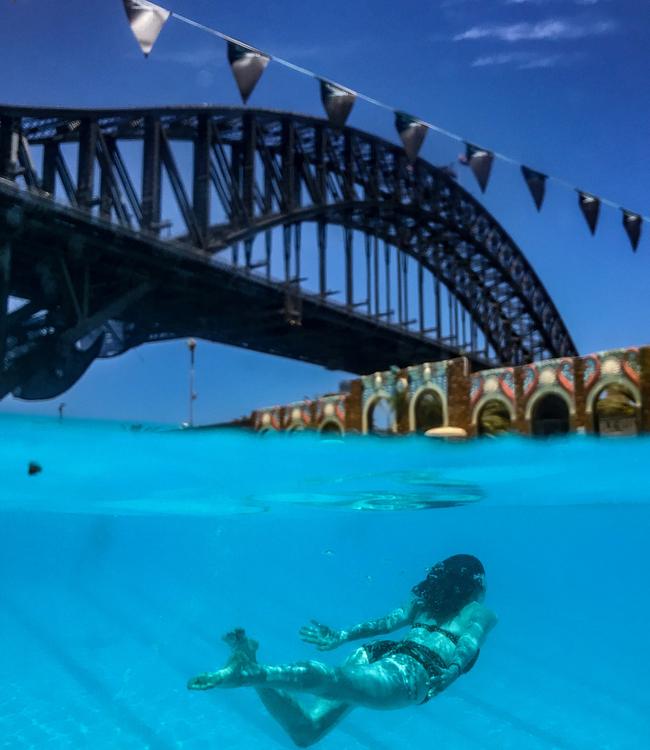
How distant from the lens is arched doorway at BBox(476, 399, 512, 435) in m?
26.7

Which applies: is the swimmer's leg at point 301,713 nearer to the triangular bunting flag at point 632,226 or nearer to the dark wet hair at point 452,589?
the dark wet hair at point 452,589

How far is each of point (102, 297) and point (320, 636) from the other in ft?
104

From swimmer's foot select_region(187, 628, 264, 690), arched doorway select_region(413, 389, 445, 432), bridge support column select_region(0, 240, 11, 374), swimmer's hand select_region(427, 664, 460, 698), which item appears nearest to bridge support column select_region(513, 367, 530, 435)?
arched doorway select_region(413, 389, 445, 432)

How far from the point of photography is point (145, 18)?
11.0 meters

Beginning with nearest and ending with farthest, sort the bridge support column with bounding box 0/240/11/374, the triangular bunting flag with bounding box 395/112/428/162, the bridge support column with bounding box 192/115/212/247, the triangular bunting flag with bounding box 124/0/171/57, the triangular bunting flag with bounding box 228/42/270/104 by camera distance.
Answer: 1. the triangular bunting flag with bounding box 124/0/171/57
2. the triangular bunting flag with bounding box 228/42/270/104
3. the triangular bunting flag with bounding box 395/112/428/162
4. the bridge support column with bounding box 0/240/11/374
5. the bridge support column with bounding box 192/115/212/247

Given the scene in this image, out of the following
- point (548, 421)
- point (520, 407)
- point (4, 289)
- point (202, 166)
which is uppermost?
point (202, 166)

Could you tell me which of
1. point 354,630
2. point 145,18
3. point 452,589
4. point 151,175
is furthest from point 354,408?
point 354,630

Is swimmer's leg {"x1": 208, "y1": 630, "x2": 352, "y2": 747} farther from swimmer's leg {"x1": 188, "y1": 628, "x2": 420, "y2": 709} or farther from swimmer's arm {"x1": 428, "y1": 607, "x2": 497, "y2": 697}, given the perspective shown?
swimmer's arm {"x1": 428, "y1": 607, "x2": 497, "y2": 697}

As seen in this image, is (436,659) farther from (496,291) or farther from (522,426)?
(496,291)

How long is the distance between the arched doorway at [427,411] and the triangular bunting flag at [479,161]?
1239cm

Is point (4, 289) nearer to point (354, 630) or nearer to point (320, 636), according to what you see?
point (354, 630)

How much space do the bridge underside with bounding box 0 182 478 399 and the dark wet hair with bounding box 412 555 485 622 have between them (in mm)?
24091

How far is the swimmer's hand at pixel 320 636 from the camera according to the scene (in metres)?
5.83

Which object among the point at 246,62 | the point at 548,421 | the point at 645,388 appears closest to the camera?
the point at 246,62
